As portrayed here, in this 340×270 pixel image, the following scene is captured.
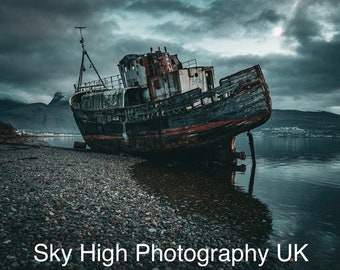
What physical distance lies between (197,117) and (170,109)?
2.98 m

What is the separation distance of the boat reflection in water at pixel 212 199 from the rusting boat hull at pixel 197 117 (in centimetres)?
339

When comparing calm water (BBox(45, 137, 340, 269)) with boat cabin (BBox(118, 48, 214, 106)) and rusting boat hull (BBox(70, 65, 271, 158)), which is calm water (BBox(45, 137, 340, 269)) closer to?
rusting boat hull (BBox(70, 65, 271, 158))

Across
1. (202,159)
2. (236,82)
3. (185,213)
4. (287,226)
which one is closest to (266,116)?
(236,82)

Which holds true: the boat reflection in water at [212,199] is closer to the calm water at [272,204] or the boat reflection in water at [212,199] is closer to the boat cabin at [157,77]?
the calm water at [272,204]

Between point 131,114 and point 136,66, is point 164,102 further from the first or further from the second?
point 136,66

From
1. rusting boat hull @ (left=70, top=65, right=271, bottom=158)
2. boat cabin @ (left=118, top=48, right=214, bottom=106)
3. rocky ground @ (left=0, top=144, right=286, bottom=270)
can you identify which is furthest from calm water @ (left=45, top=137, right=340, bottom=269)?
boat cabin @ (left=118, top=48, right=214, bottom=106)

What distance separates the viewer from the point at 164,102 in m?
24.2

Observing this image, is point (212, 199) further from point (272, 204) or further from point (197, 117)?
point (197, 117)

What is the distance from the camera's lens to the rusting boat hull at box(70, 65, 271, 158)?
69.2 ft

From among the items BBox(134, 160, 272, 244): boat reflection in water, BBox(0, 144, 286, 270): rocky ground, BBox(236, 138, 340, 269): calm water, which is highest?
BBox(0, 144, 286, 270): rocky ground

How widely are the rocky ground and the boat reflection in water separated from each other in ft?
1.55

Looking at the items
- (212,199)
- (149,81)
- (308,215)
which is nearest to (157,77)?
(149,81)

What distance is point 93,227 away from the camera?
7699 mm

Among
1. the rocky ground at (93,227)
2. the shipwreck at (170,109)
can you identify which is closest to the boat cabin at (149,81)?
the shipwreck at (170,109)
